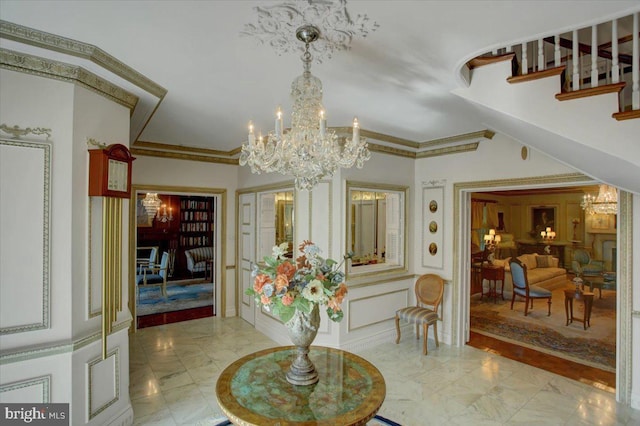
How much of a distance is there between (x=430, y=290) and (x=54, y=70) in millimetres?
4575

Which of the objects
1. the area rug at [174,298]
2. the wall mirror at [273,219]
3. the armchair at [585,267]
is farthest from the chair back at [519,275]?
the area rug at [174,298]

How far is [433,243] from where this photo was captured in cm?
466

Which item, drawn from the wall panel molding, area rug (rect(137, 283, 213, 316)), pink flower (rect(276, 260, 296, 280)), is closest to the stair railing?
pink flower (rect(276, 260, 296, 280))

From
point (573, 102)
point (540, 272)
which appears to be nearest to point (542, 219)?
point (540, 272)

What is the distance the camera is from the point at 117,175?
238 cm

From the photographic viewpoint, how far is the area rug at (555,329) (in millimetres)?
4168

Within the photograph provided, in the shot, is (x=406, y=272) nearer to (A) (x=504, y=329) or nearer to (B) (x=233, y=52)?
(A) (x=504, y=329)

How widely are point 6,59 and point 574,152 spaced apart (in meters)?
3.73

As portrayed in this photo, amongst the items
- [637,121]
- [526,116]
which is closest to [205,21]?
[526,116]

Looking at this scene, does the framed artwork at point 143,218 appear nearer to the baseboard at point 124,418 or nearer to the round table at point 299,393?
the baseboard at point 124,418

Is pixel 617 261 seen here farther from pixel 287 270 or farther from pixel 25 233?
pixel 25 233

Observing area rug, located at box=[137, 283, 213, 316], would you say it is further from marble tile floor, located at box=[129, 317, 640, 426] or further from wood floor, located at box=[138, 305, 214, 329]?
marble tile floor, located at box=[129, 317, 640, 426]

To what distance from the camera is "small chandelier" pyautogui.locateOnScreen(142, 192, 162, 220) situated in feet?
26.1

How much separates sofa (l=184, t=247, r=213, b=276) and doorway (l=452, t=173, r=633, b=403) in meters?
6.60
